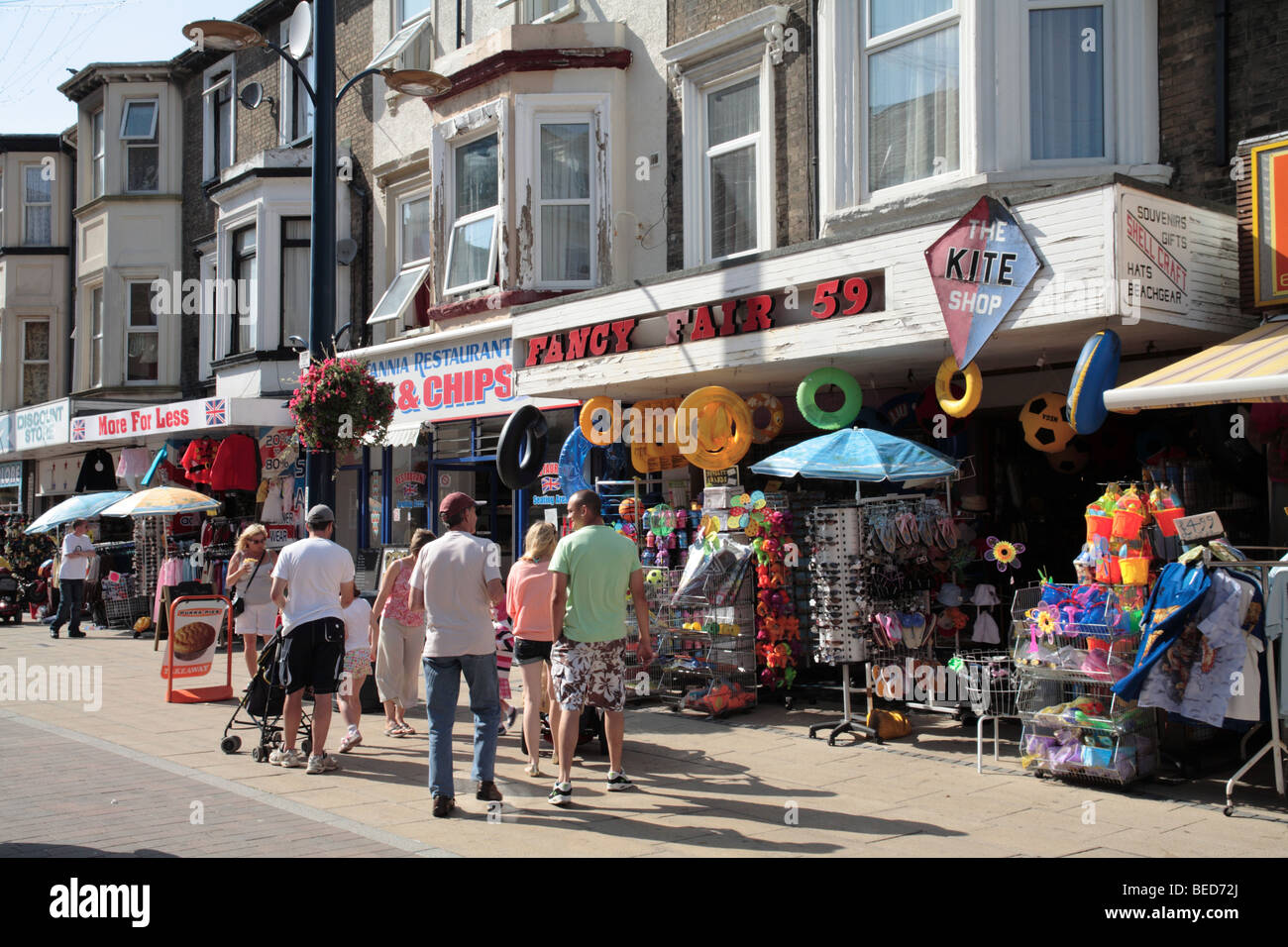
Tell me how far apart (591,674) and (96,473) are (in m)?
19.9

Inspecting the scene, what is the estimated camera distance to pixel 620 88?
46.3 ft

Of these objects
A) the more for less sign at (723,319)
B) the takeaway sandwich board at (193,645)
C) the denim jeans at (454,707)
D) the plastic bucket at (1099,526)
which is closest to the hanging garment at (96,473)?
the takeaway sandwich board at (193,645)

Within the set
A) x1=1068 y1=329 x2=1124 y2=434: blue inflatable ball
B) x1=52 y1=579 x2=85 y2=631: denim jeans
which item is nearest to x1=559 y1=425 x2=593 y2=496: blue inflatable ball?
x1=1068 y1=329 x2=1124 y2=434: blue inflatable ball

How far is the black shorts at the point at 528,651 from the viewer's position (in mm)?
8180

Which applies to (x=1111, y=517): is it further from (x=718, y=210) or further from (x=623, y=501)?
(x=718, y=210)

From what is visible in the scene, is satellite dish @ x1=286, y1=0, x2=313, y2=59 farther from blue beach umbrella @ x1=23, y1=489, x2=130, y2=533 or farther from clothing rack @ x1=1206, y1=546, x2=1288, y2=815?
clothing rack @ x1=1206, y1=546, x2=1288, y2=815

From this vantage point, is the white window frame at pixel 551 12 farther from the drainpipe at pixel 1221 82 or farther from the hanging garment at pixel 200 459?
the hanging garment at pixel 200 459

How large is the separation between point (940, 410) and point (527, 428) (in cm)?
407

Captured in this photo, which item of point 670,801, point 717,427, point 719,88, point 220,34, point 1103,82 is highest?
point 719,88

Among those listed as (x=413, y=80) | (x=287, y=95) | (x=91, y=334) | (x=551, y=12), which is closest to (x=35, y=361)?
(x=91, y=334)

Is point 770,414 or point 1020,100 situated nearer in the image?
point 1020,100

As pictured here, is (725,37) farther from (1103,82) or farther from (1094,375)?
(1094,375)

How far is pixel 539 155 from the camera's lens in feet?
47.6
